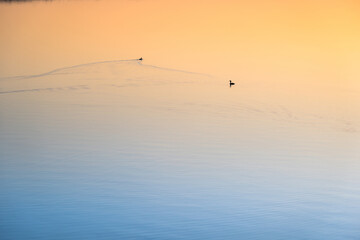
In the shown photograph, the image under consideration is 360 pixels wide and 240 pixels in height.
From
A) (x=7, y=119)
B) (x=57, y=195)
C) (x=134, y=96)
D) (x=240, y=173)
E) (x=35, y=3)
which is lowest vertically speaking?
(x=57, y=195)

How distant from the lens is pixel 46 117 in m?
3.40

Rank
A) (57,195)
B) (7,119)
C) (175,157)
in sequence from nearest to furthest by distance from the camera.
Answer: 1. (57,195)
2. (7,119)
3. (175,157)

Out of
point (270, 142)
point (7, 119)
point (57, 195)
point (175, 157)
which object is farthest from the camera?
point (270, 142)

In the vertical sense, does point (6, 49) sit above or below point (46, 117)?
above

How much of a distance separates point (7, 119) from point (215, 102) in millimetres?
1777

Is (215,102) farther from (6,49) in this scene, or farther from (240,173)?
(6,49)

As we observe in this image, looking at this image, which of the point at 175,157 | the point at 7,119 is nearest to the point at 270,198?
the point at 175,157

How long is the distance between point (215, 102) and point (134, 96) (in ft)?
2.46

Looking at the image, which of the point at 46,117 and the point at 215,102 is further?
the point at 215,102

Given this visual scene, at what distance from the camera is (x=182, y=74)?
147 inches

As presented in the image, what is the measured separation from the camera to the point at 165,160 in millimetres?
3400

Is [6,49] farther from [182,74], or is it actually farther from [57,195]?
[182,74]

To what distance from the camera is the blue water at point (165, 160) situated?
2789mm

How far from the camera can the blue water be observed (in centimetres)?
279
